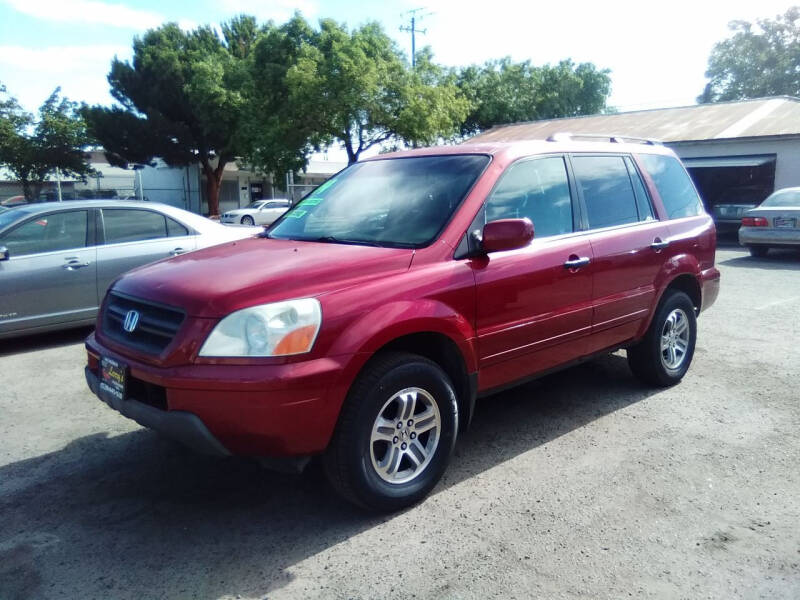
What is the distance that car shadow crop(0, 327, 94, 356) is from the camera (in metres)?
6.96

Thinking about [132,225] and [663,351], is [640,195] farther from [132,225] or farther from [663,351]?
[132,225]

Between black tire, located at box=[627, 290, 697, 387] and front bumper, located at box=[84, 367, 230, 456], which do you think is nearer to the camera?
front bumper, located at box=[84, 367, 230, 456]

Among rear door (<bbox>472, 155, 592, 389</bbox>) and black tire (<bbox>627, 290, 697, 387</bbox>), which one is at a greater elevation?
rear door (<bbox>472, 155, 592, 389</bbox>)

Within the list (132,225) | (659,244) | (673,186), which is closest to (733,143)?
(673,186)

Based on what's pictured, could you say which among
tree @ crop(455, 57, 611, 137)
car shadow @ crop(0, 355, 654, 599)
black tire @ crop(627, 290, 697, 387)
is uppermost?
tree @ crop(455, 57, 611, 137)

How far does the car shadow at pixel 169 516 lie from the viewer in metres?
2.88

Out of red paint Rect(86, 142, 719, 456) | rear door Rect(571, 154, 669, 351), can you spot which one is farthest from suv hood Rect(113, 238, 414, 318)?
rear door Rect(571, 154, 669, 351)

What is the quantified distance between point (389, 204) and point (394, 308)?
3.38ft

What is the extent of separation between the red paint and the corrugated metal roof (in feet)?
64.4

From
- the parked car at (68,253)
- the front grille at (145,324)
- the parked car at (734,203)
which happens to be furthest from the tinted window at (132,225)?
the parked car at (734,203)

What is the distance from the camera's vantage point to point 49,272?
676cm

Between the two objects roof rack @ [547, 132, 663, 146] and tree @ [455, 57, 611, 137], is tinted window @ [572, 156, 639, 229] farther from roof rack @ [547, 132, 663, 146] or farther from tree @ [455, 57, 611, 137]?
tree @ [455, 57, 611, 137]

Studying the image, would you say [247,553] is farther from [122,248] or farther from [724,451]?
[122,248]

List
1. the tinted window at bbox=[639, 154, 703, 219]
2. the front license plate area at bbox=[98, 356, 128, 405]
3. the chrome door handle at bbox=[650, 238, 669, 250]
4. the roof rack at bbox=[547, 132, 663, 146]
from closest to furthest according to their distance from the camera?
the front license plate area at bbox=[98, 356, 128, 405] < the roof rack at bbox=[547, 132, 663, 146] < the chrome door handle at bbox=[650, 238, 669, 250] < the tinted window at bbox=[639, 154, 703, 219]
